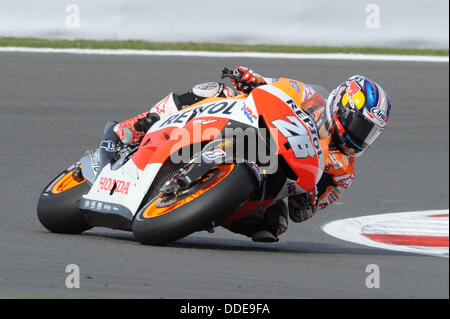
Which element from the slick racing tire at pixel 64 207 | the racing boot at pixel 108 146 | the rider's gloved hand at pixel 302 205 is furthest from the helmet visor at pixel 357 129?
the slick racing tire at pixel 64 207

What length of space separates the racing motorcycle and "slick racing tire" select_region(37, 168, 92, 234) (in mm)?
45

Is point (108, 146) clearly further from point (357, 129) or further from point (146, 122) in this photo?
point (357, 129)

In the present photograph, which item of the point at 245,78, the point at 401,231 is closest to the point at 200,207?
the point at 245,78

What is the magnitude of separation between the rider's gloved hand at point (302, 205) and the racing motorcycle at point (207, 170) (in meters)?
0.30

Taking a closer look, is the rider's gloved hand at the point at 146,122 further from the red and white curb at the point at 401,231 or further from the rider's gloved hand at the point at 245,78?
the red and white curb at the point at 401,231

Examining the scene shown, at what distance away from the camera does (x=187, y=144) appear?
6527mm

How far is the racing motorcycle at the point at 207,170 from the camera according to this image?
6168mm

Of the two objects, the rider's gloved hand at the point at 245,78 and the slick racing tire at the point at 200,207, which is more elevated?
the rider's gloved hand at the point at 245,78

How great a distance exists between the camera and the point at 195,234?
26.4ft

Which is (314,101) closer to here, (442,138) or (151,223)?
(151,223)

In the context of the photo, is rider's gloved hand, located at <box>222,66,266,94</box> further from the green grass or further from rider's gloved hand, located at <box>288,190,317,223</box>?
the green grass

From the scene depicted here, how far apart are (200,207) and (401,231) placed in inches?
127
